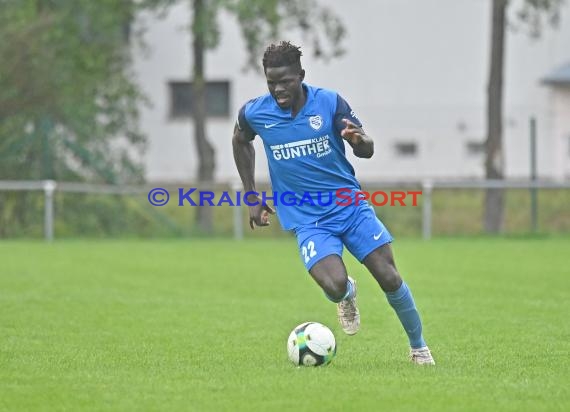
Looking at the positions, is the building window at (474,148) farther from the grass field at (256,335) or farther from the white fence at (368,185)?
the grass field at (256,335)

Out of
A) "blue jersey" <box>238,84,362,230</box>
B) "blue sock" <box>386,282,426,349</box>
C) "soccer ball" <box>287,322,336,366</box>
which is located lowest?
"soccer ball" <box>287,322,336,366</box>

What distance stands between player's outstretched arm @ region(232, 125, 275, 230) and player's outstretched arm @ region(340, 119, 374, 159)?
919mm

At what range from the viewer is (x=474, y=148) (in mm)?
37562

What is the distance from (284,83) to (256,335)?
292 centimetres

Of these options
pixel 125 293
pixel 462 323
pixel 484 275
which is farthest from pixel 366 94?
pixel 462 323

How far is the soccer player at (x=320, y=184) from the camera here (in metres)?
8.43

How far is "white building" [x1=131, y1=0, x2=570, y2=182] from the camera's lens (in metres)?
37.0

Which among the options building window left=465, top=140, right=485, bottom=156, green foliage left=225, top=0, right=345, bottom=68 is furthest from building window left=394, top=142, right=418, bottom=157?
green foliage left=225, top=0, right=345, bottom=68

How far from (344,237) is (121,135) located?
23157mm

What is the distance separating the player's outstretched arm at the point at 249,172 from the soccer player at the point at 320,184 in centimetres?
18

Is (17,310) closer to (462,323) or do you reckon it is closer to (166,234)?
(462,323)

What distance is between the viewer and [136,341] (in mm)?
10164

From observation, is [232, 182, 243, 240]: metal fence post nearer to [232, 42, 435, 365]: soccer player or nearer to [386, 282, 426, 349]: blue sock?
[232, 42, 435, 365]: soccer player

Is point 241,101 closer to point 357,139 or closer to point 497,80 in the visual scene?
point 497,80
